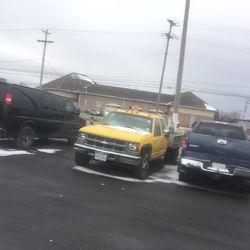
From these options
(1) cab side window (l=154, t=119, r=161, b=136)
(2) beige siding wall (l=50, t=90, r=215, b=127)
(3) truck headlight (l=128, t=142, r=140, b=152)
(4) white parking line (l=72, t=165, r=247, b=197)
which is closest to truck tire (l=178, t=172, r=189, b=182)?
(4) white parking line (l=72, t=165, r=247, b=197)

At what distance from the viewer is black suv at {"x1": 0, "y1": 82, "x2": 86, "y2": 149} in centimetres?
1252

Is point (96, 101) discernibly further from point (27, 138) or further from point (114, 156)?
point (114, 156)

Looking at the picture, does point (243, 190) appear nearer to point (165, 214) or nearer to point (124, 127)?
point (124, 127)

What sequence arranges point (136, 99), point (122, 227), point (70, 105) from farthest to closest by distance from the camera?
point (136, 99) < point (70, 105) < point (122, 227)

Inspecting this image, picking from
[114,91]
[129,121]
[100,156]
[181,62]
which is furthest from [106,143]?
[114,91]

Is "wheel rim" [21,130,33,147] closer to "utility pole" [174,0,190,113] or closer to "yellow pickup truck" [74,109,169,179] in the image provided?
"yellow pickup truck" [74,109,169,179]

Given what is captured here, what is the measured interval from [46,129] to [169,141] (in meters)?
4.04

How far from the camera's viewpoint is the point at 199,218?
741 centimetres

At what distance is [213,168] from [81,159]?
3.40 meters

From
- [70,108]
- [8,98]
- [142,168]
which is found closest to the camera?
[142,168]

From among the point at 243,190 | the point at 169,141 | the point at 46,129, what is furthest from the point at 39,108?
the point at 243,190

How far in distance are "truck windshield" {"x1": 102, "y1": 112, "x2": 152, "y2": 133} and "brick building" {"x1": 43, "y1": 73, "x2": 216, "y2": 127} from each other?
55.5 metres

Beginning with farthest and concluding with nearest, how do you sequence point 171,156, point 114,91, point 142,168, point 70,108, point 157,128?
point 114,91 < point 70,108 < point 171,156 < point 157,128 < point 142,168

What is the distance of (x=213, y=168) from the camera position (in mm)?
10328
